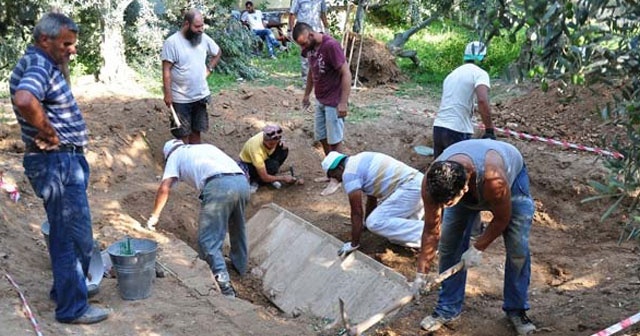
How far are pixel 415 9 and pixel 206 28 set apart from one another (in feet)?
15.1

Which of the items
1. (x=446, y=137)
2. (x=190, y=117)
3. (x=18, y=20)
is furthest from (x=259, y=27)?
(x=446, y=137)

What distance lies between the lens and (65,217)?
412 centimetres

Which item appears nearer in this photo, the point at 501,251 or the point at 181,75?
the point at 501,251

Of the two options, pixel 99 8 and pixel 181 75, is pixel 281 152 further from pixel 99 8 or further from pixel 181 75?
pixel 99 8

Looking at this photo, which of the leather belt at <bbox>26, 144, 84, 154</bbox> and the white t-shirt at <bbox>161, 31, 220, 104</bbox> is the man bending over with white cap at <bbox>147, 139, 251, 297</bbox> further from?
the leather belt at <bbox>26, 144, 84, 154</bbox>

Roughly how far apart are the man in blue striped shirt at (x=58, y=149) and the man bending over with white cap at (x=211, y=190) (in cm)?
148

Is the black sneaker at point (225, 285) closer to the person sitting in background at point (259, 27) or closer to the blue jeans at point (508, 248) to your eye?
the blue jeans at point (508, 248)

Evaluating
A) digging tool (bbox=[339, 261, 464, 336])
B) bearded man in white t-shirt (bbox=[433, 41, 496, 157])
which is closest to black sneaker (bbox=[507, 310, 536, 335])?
digging tool (bbox=[339, 261, 464, 336])

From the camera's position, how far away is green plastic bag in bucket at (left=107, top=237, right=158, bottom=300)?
185 inches

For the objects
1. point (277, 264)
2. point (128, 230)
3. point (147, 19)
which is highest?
point (147, 19)

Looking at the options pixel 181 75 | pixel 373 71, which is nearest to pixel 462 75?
pixel 181 75

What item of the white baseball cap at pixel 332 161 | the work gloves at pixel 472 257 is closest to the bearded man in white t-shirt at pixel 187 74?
the white baseball cap at pixel 332 161

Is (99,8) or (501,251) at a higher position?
(99,8)

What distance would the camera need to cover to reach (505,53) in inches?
518
